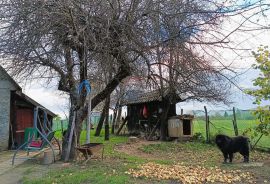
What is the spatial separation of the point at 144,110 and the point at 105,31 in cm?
1763

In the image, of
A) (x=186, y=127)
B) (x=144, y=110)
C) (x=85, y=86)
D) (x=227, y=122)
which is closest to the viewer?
(x=85, y=86)

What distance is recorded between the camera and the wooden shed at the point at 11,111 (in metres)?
17.2

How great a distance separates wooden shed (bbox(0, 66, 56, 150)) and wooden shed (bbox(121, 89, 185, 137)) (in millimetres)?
7231

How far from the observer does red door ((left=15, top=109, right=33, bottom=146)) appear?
733 inches

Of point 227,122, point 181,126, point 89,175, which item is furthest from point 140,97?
point 89,175

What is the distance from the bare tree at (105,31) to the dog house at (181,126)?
10.3m

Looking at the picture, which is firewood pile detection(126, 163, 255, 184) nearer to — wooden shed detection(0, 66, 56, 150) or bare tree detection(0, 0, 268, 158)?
bare tree detection(0, 0, 268, 158)

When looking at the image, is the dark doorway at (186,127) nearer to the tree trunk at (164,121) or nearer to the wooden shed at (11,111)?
the tree trunk at (164,121)

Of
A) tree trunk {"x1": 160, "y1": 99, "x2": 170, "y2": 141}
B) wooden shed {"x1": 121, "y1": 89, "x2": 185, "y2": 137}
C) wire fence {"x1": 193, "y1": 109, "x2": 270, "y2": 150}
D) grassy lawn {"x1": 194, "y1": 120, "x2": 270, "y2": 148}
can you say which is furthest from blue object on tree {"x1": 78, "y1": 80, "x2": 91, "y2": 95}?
tree trunk {"x1": 160, "y1": 99, "x2": 170, "y2": 141}

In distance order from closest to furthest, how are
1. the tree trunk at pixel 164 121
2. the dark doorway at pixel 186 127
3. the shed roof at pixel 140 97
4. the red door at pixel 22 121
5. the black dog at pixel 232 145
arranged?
the black dog at pixel 232 145 < the red door at pixel 22 121 < the dark doorway at pixel 186 127 < the shed roof at pixel 140 97 < the tree trunk at pixel 164 121

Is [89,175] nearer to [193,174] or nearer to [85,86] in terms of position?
[193,174]

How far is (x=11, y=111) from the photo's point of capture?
1803cm

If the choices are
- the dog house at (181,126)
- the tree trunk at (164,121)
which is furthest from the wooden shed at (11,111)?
the dog house at (181,126)

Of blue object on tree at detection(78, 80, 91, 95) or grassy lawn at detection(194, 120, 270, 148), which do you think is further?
grassy lawn at detection(194, 120, 270, 148)
